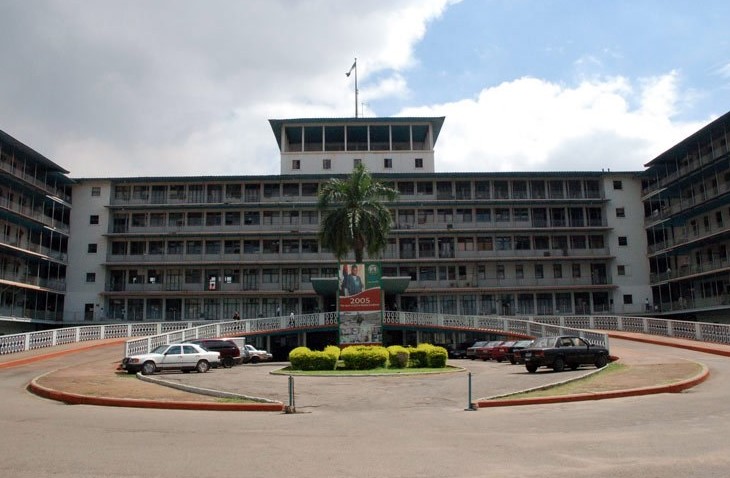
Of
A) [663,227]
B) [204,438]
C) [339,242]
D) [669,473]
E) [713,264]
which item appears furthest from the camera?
[663,227]

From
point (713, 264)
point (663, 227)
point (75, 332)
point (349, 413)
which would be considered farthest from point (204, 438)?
point (663, 227)

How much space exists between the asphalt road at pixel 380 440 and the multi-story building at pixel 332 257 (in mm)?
47020

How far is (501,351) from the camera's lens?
1444 inches

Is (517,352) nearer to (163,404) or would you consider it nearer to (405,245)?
(163,404)

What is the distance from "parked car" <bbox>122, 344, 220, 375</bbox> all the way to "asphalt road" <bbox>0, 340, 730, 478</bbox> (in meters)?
9.25

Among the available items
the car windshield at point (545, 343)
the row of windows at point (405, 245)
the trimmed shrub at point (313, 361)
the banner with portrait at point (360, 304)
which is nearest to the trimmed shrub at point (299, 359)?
the trimmed shrub at point (313, 361)

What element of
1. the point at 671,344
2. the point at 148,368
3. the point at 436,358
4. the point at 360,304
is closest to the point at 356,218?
the point at 360,304

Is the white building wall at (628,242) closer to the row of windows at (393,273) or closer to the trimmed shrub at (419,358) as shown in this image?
the row of windows at (393,273)

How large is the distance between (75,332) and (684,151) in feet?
170

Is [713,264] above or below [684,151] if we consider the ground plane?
below

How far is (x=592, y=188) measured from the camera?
6794 cm

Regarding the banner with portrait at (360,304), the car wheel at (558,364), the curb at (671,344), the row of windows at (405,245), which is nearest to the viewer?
the car wheel at (558,364)

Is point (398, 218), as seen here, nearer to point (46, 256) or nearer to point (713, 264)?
→ point (713, 264)

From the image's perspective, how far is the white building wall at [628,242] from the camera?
64.1 metres
